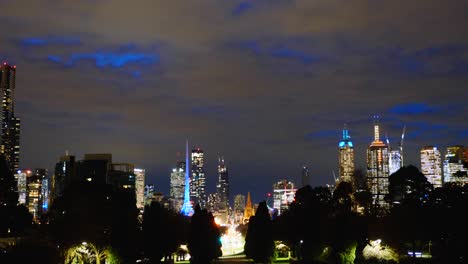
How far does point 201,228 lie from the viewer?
74062 millimetres

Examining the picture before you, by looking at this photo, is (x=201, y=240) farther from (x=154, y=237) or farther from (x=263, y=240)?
(x=263, y=240)

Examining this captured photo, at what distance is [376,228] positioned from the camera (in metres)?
80.3

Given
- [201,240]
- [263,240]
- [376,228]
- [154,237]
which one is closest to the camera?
[201,240]

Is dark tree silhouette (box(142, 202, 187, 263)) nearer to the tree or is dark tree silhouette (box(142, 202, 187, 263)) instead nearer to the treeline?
the tree

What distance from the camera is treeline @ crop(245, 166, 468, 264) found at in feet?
214

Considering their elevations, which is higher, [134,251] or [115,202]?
[115,202]

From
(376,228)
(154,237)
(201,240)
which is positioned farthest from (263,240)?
(376,228)

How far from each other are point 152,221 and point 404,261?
96.4 ft

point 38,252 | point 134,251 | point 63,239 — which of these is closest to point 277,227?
point 134,251

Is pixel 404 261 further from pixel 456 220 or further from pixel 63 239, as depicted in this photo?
pixel 63 239

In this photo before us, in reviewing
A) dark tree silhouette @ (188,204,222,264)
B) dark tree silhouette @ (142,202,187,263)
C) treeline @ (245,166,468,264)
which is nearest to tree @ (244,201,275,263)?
treeline @ (245,166,468,264)

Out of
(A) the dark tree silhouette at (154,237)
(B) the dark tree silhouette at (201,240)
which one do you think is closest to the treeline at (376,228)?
(B) the dark tree silhouette at (201,240)

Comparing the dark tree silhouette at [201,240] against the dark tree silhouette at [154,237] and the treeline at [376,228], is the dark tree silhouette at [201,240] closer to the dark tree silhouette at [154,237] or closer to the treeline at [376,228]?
the dark tree silhouette at [154,237]

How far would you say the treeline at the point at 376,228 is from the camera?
65.2 m
